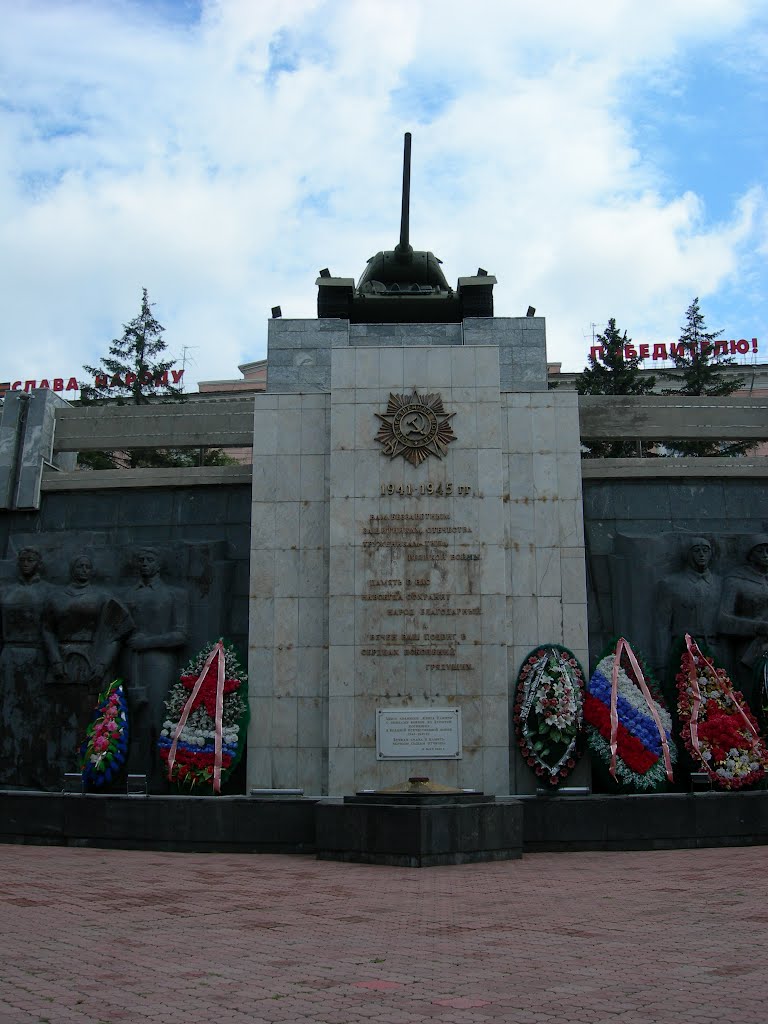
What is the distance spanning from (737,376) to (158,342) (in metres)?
18.8

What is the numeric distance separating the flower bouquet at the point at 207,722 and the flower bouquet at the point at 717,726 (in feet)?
18.4

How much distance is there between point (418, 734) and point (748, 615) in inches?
186

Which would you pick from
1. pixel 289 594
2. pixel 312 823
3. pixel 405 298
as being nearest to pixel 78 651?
pixel 289 594

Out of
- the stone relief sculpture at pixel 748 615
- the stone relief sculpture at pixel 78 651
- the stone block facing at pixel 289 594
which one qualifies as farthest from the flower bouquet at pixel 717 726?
the stone relief sculpture at pixel 78 651

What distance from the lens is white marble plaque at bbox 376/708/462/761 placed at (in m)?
13.2

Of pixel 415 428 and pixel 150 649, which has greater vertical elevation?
pixel 415 428

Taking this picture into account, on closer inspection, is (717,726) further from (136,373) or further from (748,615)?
(136,373)

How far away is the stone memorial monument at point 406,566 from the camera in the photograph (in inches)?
522

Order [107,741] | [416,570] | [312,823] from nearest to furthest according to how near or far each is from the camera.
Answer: [312,823]
[107,741]
[416,570]

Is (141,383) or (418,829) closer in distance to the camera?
(418,829)

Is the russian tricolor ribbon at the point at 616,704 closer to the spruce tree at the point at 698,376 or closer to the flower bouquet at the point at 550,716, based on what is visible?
the flower bouquet at the point at 550,716

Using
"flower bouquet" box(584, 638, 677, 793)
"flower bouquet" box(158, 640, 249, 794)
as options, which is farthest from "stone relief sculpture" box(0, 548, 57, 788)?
"flower bouquet" box(584, 638, 677, 793)

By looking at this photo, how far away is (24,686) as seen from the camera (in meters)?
14.4

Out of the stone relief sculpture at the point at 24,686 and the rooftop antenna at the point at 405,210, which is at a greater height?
the rooftop antenna at the point at 405,210
